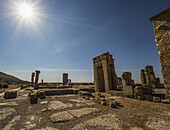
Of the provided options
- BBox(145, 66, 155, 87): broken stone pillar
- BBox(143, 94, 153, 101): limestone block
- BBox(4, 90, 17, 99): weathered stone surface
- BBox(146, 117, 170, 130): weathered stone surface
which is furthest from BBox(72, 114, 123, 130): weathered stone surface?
BBox(145, 66, 155, 87): broken stone pillar

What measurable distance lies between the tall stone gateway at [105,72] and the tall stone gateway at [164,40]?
6.39 meters

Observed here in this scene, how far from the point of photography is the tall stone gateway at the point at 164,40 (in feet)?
9.88

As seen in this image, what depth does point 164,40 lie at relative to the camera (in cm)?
311

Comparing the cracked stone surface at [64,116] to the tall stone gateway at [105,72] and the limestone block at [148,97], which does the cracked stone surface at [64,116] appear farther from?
the tall stone gateway at [105,72]

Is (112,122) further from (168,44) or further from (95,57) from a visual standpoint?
(95,57)

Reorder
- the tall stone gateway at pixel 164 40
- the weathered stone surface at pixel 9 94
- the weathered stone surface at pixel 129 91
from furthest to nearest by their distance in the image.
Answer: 1. the weathered stone surface at pixel 129 91
2. the weathered stone surface at pixel 9 94
3. the tall stone gateway at pixel 164 40

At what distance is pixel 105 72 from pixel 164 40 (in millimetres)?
6849

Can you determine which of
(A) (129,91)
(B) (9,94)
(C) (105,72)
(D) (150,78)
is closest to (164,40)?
(A) (129,91)

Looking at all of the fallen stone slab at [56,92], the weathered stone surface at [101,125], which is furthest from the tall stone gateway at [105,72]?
the weathered stone surface at [101,125]

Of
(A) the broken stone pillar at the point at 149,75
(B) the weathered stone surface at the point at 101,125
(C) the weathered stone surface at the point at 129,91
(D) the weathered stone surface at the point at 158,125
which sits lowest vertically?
(D) the weathered stone surface at the point at 158,125

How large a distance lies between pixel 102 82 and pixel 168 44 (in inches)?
333

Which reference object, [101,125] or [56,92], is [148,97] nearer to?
[101,125]

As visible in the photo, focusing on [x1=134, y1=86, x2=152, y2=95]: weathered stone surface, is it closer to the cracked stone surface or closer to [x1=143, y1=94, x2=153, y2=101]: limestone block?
[x1=143, y1=94, x2=153, y2=101]: limestone block

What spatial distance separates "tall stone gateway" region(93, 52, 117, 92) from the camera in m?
9.46
